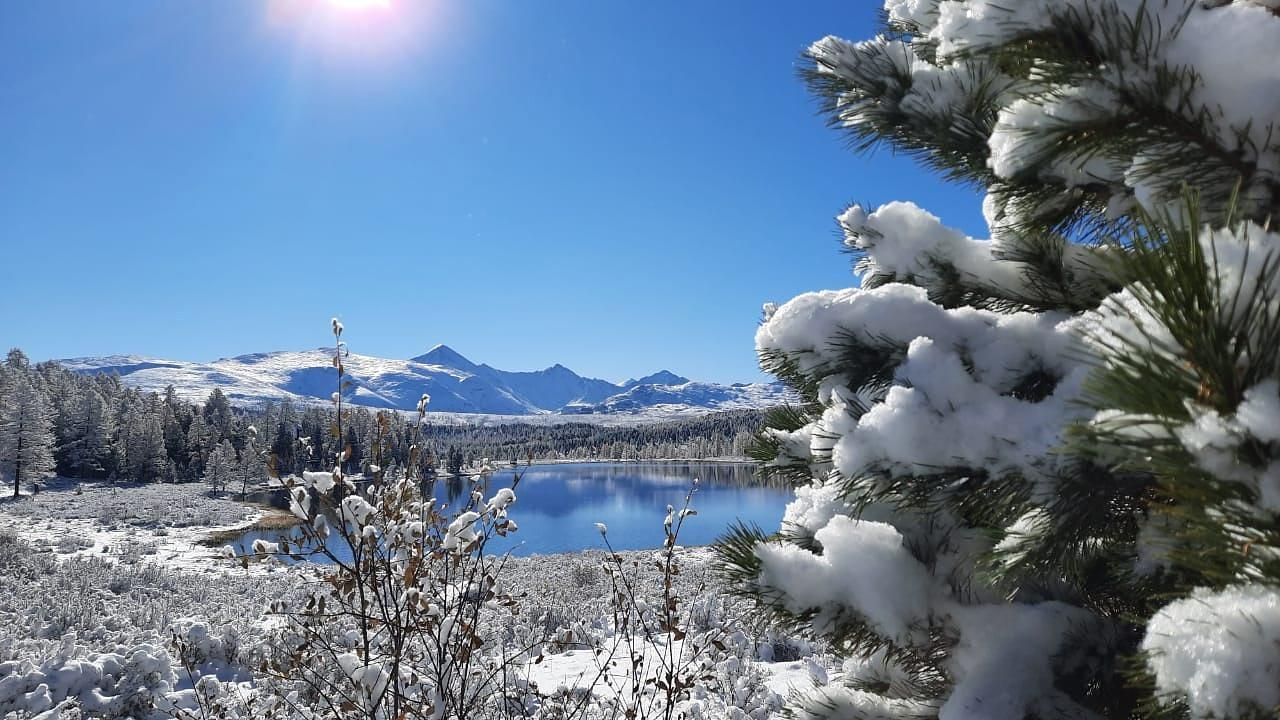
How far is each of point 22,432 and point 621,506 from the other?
5168cm

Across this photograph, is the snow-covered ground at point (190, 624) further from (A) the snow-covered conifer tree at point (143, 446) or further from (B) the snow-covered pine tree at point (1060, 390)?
(A) the snow-covered conifer tree at point (143, 446)

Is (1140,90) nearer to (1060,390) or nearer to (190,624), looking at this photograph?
(1060,390)

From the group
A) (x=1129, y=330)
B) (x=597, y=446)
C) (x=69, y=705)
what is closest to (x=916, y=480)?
(x=1129, y=330)

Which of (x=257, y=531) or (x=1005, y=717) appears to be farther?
(x=257, y=531)

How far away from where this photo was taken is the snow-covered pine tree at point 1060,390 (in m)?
0.71

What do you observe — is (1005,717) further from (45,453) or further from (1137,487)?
(45,453)

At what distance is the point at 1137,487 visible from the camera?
109 cm

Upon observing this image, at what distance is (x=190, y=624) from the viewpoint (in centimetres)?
797

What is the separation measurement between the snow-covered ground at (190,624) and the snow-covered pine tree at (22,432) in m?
23.9

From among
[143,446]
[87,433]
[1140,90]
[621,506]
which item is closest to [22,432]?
[143,446]

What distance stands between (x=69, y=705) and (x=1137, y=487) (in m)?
8.25

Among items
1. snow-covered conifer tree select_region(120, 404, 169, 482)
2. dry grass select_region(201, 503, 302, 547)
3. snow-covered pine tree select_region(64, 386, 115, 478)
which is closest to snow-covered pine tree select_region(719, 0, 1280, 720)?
dry grass select_region(201, 503, 302, 547)

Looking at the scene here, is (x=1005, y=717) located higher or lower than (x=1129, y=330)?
lower

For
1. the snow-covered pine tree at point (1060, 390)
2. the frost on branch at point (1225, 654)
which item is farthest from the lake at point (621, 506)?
the frost on branch at point (1225, 654)
